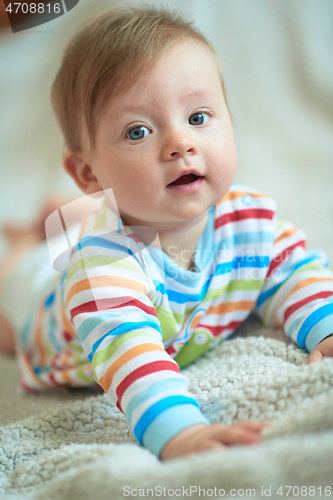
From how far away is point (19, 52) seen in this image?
641 millimetres

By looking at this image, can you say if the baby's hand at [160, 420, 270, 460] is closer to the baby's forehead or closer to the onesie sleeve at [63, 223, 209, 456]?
the onesie sleeve at [63, 223, 209, 456]

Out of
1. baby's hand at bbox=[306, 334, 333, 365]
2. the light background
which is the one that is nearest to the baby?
baby's hand at bbox=[306, 334, 333, 365]

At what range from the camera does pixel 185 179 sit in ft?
1.54

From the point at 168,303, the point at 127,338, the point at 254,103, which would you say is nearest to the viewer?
the point at 127,338

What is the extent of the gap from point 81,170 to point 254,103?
626 millimetres

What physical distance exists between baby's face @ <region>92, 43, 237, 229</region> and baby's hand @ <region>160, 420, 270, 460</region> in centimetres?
22

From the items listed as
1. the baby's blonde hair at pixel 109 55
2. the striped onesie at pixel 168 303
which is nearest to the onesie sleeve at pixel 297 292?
the striped onesie at pixel 168 303

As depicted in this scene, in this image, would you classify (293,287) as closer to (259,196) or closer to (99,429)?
(259,196)

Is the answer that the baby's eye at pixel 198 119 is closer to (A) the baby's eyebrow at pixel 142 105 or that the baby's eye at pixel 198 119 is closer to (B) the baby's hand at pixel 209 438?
(A) the baby's eyebrow at pixel 142 105

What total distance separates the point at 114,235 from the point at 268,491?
1.01 feet

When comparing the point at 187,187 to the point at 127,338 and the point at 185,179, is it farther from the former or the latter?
the point at 127,338

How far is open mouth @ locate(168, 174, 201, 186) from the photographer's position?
466 millimetres

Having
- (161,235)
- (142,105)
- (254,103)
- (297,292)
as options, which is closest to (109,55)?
(142,105)

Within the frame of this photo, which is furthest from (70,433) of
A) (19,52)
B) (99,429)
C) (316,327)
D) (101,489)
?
(19,52)
